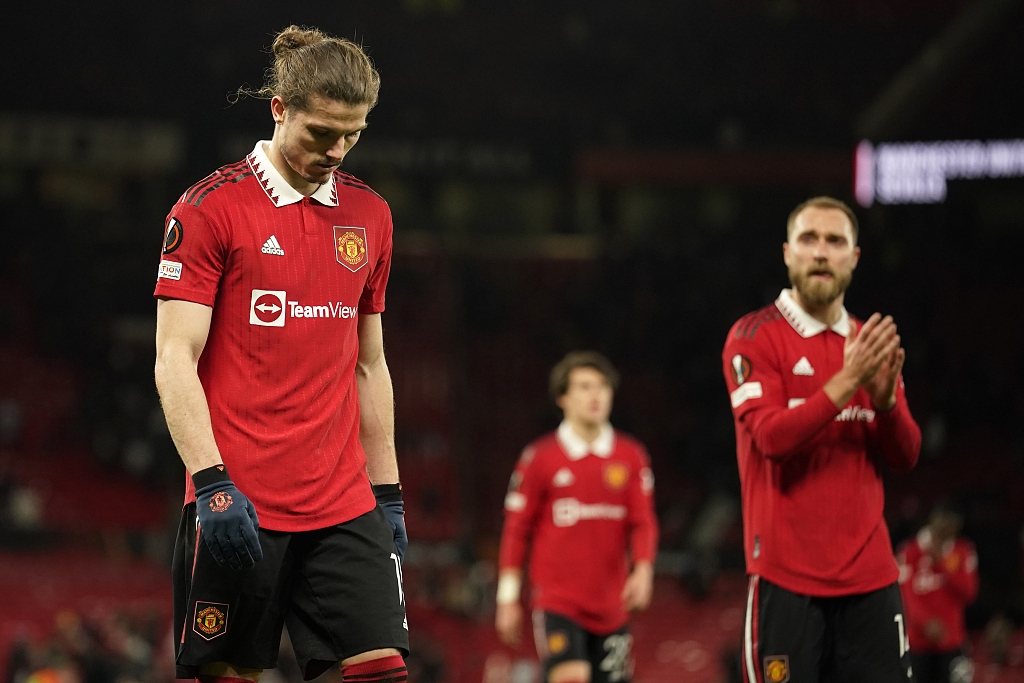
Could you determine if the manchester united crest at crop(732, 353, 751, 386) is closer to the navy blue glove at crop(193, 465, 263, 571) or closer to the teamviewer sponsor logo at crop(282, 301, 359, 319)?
the teamviewer sponsor logo at crop(282, 301, 359, 319)

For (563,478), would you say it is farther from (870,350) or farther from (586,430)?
(870,350)

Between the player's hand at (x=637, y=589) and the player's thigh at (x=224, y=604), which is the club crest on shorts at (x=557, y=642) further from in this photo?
the player's thigh at (x=224, y=604)

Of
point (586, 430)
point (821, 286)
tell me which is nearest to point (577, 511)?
point (586, 430)

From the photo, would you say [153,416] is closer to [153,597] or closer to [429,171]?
[153,597]

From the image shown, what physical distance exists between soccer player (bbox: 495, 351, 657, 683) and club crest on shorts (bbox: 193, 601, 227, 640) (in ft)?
12.4

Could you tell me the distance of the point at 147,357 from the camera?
20.9 meters

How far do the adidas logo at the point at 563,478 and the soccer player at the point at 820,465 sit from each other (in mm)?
2767

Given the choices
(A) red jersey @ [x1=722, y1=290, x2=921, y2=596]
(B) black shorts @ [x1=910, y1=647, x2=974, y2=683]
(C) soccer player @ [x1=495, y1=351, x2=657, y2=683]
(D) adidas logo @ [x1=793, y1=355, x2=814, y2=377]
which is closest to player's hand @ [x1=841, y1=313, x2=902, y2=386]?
(A) red jersey @ [x1=722, y1=290, x2=921, y2=596]

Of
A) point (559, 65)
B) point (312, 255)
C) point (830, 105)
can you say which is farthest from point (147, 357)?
point (312, 255)

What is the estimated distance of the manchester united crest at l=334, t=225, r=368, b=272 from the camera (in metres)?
3.38

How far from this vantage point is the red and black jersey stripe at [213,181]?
3.19 metres

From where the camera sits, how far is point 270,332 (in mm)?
3215

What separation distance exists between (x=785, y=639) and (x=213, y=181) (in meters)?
2.57

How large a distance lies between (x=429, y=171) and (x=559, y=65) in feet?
13.0
